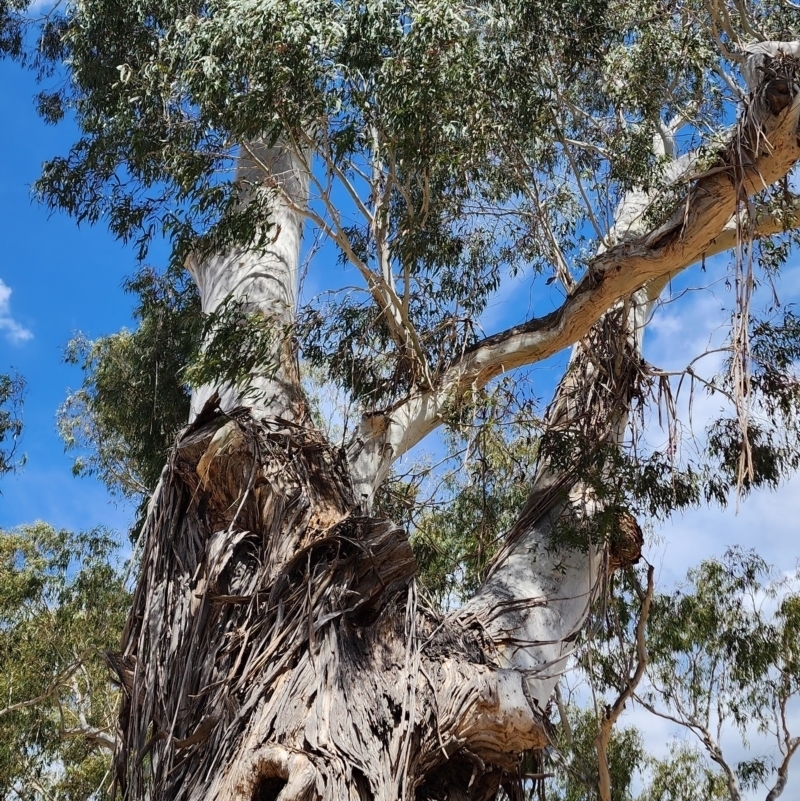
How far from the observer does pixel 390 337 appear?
7.23 meters

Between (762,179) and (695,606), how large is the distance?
808cm

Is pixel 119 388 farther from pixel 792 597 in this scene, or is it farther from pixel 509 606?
pixel 792 597

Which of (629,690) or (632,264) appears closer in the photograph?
(632,264)

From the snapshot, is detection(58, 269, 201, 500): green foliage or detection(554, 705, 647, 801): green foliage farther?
detection(554, 705, 647, 801): green foliage

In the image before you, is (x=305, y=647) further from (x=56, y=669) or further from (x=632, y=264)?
(x=56, y=669)

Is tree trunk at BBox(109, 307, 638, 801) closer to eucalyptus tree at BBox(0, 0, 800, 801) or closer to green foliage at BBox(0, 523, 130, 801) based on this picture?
eucalyptus tree at BBox(0, 0, 800, 801)

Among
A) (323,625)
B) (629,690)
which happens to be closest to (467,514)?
(629,690)

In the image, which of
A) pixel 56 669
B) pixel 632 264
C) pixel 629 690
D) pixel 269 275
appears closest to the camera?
pixel 632 264

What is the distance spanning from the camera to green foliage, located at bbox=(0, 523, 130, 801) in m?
11.3

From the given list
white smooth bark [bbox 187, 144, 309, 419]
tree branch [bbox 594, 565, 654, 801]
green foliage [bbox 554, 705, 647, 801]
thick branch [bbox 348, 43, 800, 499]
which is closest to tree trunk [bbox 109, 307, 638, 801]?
white smooth bark [bbox 187, 144, 309, 419]

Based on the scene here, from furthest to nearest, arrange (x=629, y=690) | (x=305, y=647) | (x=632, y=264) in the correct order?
(x=629, y=690), (x=632, y=264), (x=305, y=647)

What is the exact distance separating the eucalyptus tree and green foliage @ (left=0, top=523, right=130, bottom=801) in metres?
4.05

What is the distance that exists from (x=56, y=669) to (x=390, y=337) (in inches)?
268

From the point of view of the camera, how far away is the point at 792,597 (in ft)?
39.4
